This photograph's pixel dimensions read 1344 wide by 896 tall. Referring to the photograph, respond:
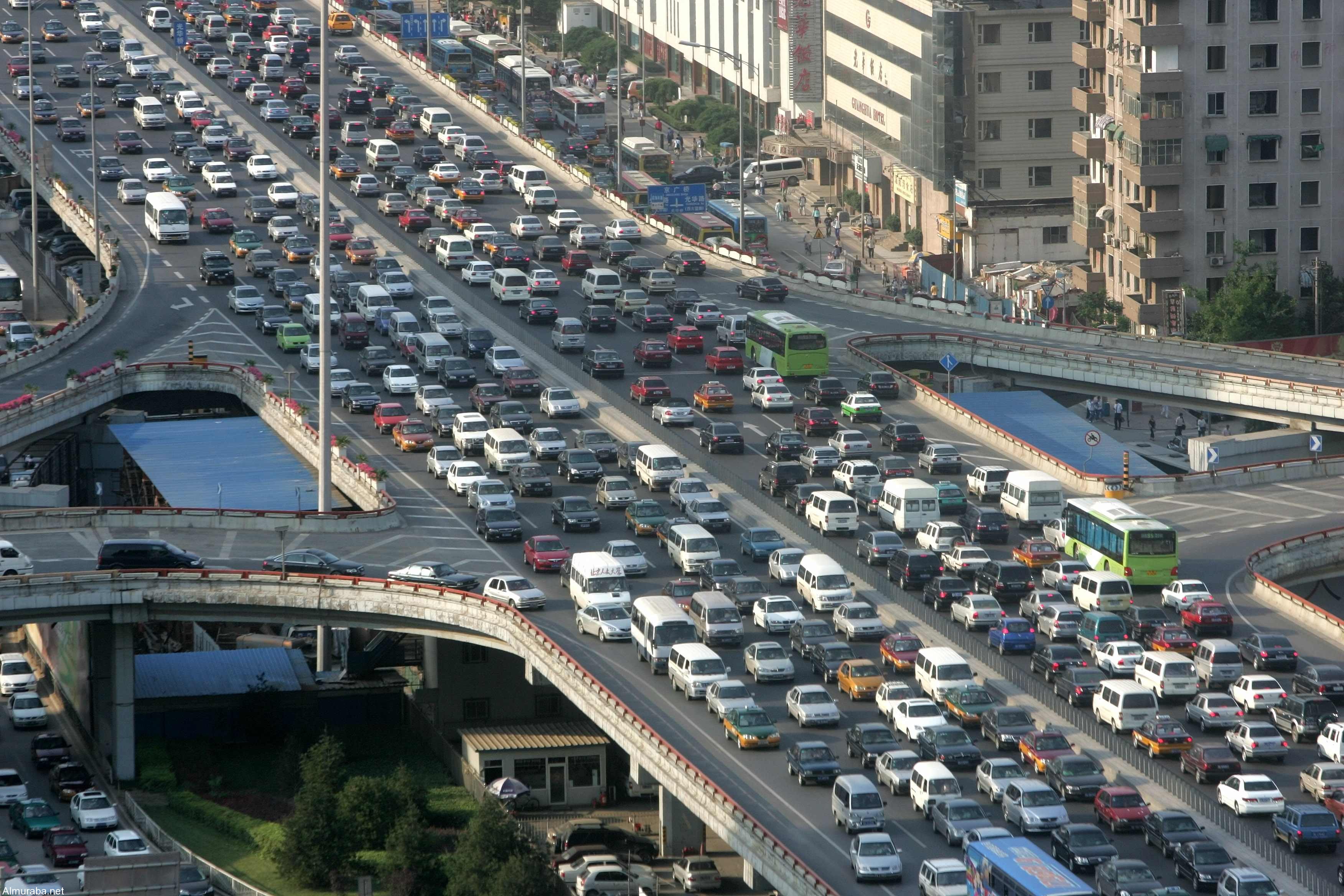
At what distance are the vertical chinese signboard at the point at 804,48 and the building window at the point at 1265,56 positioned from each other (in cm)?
5662

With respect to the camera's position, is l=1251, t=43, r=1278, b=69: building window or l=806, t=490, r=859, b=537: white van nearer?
l=806, t=490, r=859, b=537: white van

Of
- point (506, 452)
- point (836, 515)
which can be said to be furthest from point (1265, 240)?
point (506, 452)

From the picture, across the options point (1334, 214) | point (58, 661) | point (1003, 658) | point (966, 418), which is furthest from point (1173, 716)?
point (1334, 214)

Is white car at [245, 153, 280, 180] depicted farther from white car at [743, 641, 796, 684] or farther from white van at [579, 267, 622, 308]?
white car at [743, 641, 796, 684]

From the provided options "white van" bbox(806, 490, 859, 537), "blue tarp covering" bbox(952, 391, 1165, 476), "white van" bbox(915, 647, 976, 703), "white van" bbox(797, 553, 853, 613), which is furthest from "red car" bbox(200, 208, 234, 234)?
"white van" bbox(915, 647, 976, 703)

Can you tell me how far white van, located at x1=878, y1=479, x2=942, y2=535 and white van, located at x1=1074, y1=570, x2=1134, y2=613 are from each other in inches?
381

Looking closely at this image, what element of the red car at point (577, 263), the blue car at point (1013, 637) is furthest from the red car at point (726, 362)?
the blue car at point (1013, 637)

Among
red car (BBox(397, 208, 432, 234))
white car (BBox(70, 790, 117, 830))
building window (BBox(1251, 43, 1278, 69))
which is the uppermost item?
building window (BBox(1251, 43, 1278, 69))

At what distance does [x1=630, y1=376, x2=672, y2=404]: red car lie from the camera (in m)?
114

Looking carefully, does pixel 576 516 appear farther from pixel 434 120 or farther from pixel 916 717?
pixel 434 120

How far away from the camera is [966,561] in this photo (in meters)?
90.9

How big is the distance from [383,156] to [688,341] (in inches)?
1765

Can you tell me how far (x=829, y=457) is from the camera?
104062 mm

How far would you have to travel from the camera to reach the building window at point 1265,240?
5536 inches
